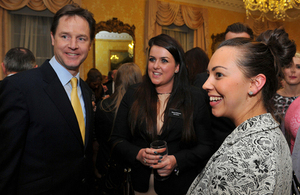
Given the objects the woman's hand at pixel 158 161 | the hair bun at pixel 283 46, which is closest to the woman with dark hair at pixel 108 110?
the woman's hand at pixel 158 161

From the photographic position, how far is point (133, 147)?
166cm

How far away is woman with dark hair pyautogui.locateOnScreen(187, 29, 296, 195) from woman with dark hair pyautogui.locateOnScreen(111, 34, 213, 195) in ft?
1.81

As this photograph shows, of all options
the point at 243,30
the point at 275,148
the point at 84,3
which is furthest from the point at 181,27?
the point at 275,148

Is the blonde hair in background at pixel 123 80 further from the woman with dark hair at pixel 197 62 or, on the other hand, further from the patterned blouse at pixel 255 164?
the patterned blouse at pixel 255 164

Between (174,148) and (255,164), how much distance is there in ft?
3.09

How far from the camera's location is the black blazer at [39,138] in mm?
1075

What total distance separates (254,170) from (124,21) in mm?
5584

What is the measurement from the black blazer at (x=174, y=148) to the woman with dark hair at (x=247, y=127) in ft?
1.81

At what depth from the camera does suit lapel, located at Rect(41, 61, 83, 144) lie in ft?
4.13

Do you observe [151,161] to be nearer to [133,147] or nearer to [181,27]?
[133,147]

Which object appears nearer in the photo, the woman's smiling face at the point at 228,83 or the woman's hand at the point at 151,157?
the woman's smiling face at the point at 228,83

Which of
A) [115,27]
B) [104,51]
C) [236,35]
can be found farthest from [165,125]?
[115,27]

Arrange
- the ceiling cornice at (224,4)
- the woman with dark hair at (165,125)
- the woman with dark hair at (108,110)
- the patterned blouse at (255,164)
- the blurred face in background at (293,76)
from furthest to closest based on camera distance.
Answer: the ceiling cornice at (224,4) < the woman with dark hair at (108,110) < the blurred face in background at (293,76) < the woman with dark hair at (165,125) < the patterned blouse at (255,164)

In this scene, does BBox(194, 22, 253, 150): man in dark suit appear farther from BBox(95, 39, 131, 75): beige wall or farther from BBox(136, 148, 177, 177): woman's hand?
BBox(95, 39, 131, 75): beige wall
